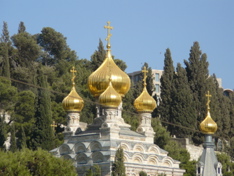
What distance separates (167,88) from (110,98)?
18.2m

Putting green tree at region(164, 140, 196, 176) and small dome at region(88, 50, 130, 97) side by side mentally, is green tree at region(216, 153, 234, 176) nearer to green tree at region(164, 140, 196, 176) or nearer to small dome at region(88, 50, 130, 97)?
green tree at region(164, 140, 196, 176)

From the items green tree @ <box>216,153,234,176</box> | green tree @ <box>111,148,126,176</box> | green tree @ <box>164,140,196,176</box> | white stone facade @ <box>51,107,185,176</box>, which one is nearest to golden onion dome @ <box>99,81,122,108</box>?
white stone facade @ <box>51,107,185,176</box>

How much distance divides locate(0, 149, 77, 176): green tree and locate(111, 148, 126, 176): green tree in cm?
398

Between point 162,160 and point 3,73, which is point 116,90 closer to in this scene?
point 162,160

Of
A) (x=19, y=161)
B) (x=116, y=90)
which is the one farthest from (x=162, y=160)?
(x=19, y=161)

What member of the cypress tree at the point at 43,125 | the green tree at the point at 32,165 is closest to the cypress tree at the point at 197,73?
the cypress tree at the point at 43,125

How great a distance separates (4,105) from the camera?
2763 inches

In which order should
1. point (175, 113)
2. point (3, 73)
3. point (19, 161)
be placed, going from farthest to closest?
point (3, 73) < point (175, 113) < point (19, 161)

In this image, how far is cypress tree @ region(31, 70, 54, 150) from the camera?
60.5m

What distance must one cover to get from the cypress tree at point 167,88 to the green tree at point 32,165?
75.3 feet

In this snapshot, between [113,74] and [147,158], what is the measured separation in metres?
4.63

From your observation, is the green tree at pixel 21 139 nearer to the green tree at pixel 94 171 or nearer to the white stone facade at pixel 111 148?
the white stone facade at pixel 111 148

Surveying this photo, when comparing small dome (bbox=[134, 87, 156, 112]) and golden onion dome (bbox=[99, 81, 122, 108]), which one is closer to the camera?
golden onion dome (bbox=[99, 81, 122, 108])

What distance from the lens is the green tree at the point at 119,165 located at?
161 feet
